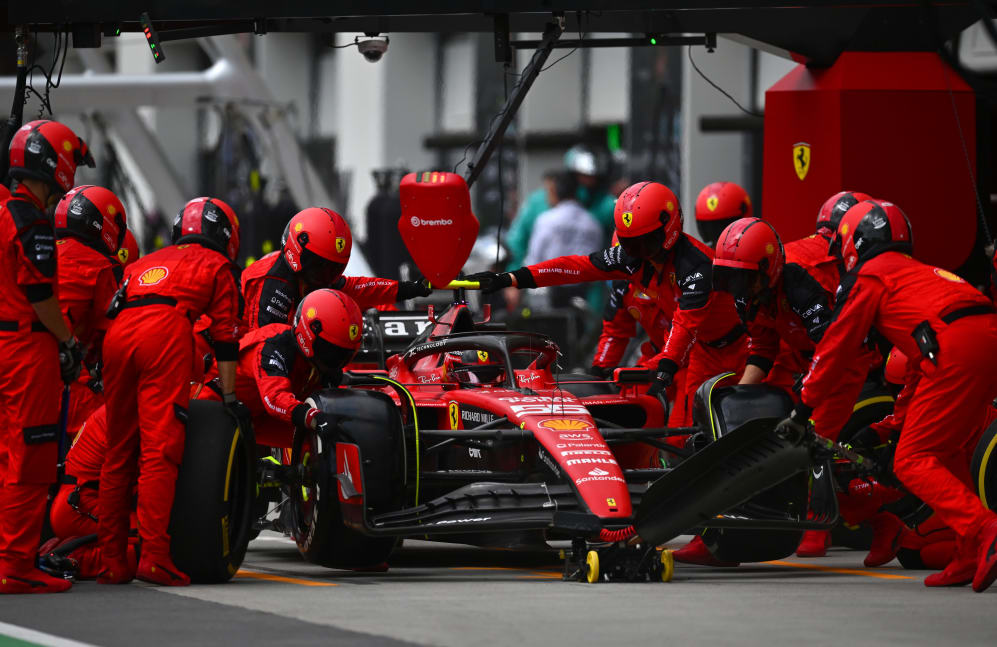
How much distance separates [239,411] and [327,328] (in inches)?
28.1

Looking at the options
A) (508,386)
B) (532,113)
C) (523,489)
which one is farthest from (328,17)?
(532,113)

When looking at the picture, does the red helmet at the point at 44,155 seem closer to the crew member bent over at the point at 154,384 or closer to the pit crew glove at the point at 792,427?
the crew member bent over at the point at 154,384

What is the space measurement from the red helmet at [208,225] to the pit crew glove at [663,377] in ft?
9.14

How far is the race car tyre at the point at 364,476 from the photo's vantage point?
9.41 metres

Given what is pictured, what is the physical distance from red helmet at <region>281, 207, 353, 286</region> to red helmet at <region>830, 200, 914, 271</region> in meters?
2.87

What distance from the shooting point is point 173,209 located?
25516mm

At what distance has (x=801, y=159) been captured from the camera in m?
13.9

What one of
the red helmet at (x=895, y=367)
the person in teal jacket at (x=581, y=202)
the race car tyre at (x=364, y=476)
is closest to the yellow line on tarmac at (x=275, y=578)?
the race car tyre at (x=364, y=476)

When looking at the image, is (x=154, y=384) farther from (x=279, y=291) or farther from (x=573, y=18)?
(x=573, y=18)

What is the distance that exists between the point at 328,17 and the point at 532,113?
18.8m

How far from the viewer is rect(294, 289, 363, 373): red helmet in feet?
32.3

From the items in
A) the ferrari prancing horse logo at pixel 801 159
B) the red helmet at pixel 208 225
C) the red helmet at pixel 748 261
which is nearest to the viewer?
the red helmet at pixel 208 225

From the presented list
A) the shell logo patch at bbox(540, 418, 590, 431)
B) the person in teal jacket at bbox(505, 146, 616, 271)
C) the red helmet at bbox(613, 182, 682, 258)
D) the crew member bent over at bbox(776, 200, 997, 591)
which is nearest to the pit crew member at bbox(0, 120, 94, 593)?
the shell logo patch at bbox(540, 418, 590, 431)

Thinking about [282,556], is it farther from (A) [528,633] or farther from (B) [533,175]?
(B) [533,175]
